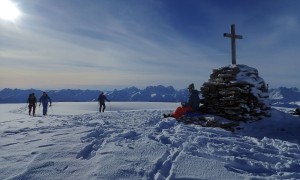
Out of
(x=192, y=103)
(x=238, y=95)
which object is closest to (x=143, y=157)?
(x=238, y=95)

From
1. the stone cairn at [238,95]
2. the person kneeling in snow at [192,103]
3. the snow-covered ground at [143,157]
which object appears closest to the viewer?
the snow-covered ground at [143,157]

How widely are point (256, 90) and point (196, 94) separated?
12.1 feet

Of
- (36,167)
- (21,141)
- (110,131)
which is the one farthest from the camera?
(110,131)

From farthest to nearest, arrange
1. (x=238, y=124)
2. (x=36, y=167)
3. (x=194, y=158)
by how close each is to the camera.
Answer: (x=238, y=124), (x=194, y=158), (x=36, y=167)

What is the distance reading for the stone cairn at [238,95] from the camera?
53.1 ft

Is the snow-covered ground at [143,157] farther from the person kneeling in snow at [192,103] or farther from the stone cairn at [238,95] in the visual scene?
the person kneeling in snow at [192,103]

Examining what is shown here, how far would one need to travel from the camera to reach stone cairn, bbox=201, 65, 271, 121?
1617 centimetres

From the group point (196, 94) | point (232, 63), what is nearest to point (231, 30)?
point (232, 63)

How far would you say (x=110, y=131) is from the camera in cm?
1234

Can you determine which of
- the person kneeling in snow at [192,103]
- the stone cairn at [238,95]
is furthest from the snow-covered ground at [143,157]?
the person kneeling in snow at [192,103]

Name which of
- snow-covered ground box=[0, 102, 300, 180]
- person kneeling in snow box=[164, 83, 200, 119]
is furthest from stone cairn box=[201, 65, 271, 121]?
snow-covered ground box=[0, 102, 300, 180]

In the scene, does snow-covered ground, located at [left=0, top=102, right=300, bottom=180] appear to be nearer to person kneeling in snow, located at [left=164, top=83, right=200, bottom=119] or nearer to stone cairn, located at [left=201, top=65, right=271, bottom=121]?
stone cairn, located at [left=201, top=65, right=271, bottom=121]

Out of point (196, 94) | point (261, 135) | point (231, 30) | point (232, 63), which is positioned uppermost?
point (231, 30)

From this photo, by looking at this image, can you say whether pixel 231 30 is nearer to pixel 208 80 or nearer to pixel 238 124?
pixel 208 80
